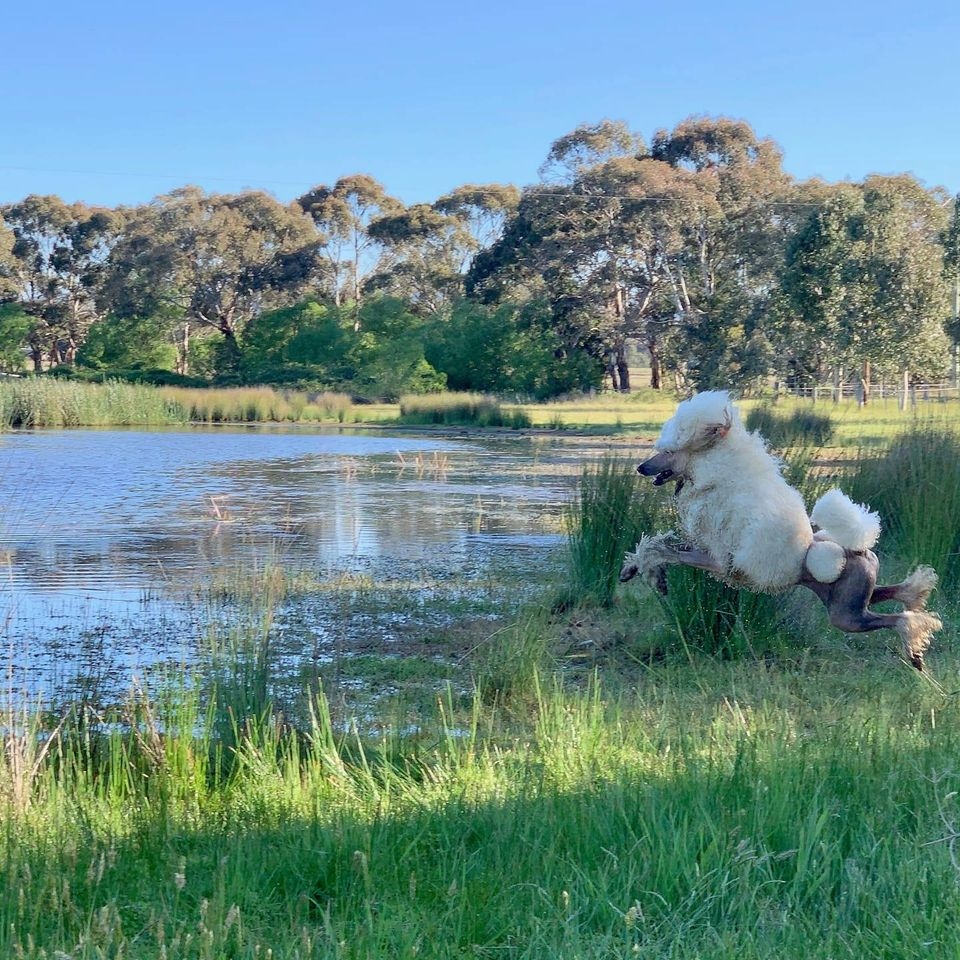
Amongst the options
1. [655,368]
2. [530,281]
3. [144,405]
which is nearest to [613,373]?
[655,368]

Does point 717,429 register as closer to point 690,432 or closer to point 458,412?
point 690,432

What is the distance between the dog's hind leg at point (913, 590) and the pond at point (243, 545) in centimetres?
223

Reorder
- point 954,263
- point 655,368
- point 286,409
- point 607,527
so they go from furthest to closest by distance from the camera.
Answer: point 655,368 → point 286,409 → point 954,263 → point 607,527

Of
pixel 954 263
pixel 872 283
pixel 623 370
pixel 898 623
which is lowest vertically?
pixel 898 623

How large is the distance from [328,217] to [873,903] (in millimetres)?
56119

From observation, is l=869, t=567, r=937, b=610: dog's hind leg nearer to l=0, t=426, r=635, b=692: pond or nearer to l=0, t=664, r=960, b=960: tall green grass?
l=0, t=664, r=960, b=960: tall green grass

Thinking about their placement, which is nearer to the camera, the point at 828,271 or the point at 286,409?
the point at 828,271

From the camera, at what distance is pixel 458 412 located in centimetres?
3509

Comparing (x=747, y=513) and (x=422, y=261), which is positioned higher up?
(x=422, y=261)

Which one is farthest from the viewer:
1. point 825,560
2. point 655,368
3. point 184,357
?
point 184,357

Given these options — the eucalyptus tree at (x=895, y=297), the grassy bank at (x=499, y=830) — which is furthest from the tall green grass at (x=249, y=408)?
the grassy bank at (x=499, y=830)

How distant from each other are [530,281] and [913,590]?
4549 centimetres

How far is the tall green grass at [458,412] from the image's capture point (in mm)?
33781

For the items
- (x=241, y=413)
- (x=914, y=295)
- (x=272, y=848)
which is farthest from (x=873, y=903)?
(x=241, y=413)
